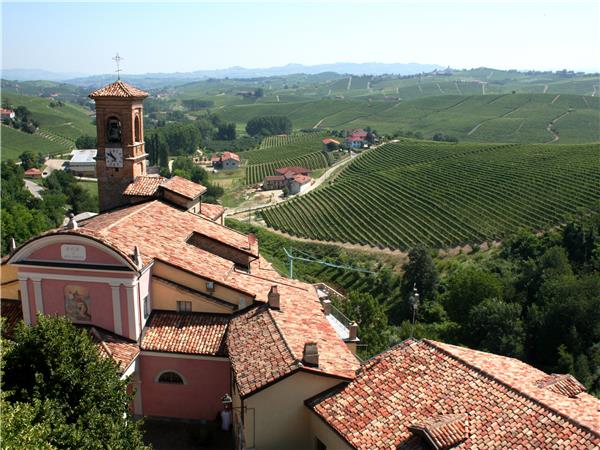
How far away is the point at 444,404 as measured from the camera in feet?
49.3

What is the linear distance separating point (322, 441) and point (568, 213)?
2175 inches

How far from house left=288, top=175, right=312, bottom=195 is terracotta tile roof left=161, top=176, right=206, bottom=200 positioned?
272 feet

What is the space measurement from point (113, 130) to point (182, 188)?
5.24 meters

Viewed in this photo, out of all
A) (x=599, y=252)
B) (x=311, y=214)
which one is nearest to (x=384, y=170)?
(x=311, y=214)

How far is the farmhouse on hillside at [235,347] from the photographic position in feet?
47.7

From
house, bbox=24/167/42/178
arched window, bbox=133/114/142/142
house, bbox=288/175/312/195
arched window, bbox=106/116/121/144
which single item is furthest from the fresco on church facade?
house, bbox=24/167/42/178

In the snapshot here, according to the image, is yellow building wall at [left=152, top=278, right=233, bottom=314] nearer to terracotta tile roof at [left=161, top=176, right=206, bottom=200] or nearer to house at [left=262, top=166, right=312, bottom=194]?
terracotta tile roof at [left=161, top=176, right=206, bottom=200]

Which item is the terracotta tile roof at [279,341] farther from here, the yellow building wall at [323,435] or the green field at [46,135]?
the green field at [46,135]

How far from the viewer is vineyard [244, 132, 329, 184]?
461ft

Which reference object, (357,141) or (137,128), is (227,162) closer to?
(357,141)

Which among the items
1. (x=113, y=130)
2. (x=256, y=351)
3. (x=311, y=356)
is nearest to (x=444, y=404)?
(x=311, y=356)

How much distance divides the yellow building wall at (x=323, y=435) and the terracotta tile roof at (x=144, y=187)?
53.6ft

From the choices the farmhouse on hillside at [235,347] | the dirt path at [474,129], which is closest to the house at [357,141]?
the dirt path at [474,129]

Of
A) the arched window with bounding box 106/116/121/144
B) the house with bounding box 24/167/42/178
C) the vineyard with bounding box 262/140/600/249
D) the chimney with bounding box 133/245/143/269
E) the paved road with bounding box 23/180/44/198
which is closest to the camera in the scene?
the chimney with bounding box 133/245/143/269
